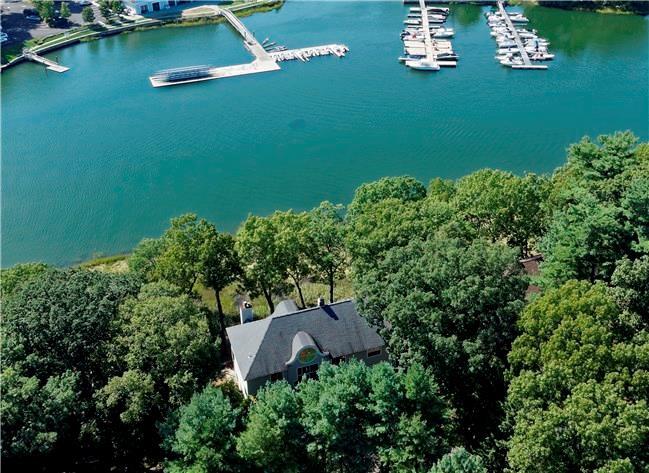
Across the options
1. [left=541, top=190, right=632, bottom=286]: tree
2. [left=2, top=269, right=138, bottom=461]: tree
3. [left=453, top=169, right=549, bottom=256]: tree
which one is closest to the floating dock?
[left=453, top=169, right=549, bottom=256]: tree

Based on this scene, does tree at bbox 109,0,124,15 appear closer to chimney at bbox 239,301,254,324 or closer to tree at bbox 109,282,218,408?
chimney at bbox 239,301,254,324

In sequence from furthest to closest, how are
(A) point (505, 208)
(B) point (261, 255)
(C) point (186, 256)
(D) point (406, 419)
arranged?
(A) point (505, 208)
(B) point (261, 255)
(C) point (186, 256)
(D) point (406, 419)

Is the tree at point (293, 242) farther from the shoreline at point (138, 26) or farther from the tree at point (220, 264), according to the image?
the shoreline at point (138, 26)

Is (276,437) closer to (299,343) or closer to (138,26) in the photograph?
(299,343)

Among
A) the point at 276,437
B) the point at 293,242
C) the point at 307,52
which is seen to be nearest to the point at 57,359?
the point at 276,437

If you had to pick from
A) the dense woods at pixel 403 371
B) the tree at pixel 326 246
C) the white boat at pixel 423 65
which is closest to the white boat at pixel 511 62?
the white boat at pixel 423 65

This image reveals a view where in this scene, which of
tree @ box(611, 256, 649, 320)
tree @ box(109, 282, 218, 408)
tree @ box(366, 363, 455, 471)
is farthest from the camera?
tree @ box(109, 282, 218, 408)

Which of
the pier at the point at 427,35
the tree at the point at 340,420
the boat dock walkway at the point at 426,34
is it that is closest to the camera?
the tree at the point at 340,420
